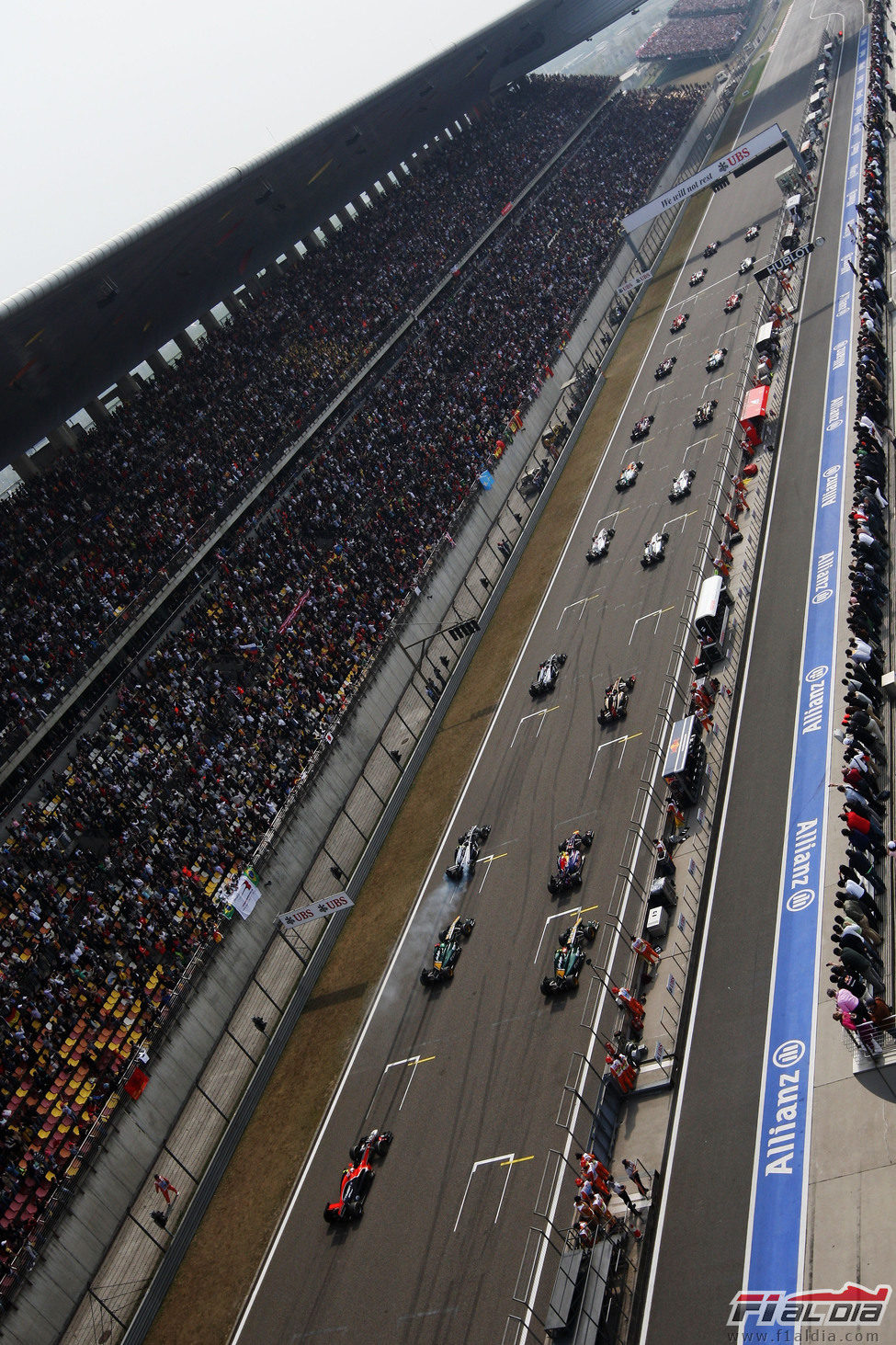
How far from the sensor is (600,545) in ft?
190

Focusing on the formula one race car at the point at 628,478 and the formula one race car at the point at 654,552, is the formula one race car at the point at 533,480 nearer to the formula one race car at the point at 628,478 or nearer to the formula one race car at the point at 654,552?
the formula one race car at the point at 628,478

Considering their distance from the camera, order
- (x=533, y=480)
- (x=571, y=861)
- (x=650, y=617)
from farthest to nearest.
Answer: (x=533, y=480)
(x=650, y=617)
(x=571, y=861)

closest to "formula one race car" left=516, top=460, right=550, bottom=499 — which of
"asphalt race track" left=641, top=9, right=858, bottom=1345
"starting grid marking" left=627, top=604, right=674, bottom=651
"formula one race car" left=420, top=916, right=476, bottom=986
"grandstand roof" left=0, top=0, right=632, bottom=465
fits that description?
"asphalt race track" left=641, top=9, right=858, bottom=1345

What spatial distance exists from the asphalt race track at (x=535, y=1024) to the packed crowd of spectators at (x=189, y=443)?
18312 mm

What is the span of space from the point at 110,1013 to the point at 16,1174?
5819 millimetres

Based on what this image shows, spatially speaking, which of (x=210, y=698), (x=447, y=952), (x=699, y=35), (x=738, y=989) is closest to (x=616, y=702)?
(x=447, y=952)

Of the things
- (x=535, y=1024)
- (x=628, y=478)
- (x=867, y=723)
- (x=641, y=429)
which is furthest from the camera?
(x=641, y=429)

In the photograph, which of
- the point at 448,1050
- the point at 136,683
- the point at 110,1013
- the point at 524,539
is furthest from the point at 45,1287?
the point at 524,539

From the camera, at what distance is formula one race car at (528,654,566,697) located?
162 feet

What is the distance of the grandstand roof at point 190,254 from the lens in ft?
179

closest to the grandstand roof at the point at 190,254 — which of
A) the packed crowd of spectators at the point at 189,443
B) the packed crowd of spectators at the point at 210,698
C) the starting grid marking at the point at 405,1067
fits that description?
the packed crowd of spectators at the point at 189,443

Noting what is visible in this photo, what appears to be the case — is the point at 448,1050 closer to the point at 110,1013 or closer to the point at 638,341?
the point at 110,1013

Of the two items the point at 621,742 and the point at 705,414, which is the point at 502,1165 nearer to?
the point at 621,742

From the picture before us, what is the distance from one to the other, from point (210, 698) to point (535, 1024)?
22.5m
